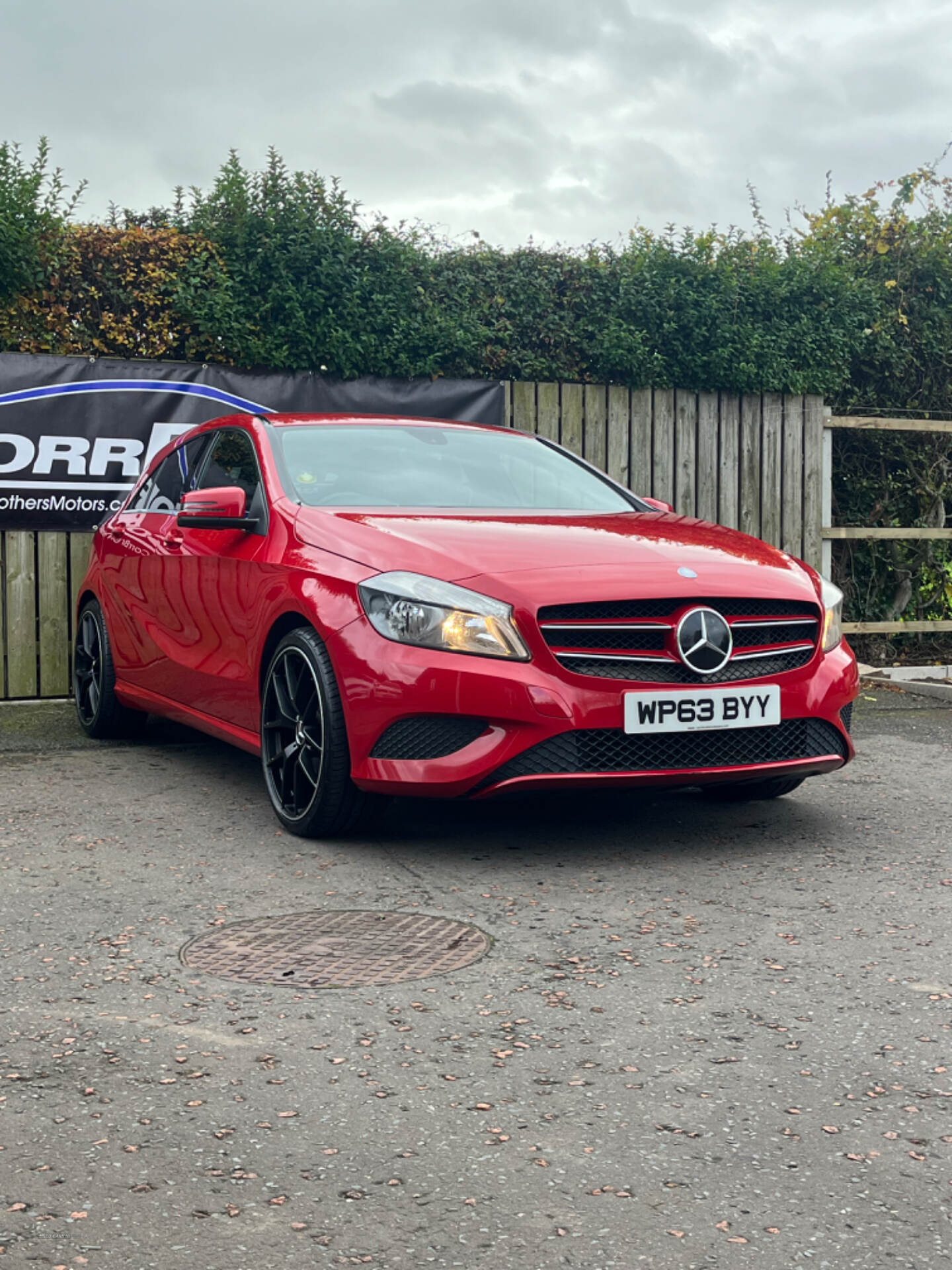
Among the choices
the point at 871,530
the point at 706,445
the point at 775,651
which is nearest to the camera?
the point at 775,651

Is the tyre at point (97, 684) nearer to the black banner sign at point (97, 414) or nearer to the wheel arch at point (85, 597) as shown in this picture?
the wheel arch at point (85, 597)

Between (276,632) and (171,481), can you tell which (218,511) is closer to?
(276,632)

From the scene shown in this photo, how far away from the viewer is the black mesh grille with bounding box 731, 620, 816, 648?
500 centimetres

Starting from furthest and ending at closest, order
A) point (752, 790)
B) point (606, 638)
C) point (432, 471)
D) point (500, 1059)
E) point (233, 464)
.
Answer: point (233, 464)
point (432, 471)
point (752, 790)
point (606, 638)
point (500, 1059)

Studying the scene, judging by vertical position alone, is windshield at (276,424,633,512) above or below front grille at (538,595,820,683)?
above

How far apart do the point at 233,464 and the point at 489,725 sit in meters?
2.31

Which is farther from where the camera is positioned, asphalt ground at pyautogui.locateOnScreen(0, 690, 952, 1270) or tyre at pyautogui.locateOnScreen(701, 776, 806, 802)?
tyre at pyautogui.locateOnScreen(701, 776, 806, 802)

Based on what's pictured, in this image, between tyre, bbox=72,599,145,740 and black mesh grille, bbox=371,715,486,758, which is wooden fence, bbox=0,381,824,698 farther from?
black mesh grille, bbox=371,715,486,758

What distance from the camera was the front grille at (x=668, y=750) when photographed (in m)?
4.66

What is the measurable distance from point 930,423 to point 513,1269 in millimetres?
9552

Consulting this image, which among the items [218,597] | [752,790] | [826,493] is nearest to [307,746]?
[218,597]

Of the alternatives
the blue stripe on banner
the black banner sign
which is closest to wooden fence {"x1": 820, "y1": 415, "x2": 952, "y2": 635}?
the black banner sign

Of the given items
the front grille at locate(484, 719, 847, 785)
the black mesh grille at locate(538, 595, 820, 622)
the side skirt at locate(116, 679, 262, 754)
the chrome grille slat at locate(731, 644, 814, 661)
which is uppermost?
the black mesh grille at locate(538, 595, 820, 622)

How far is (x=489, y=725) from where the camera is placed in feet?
15.3
